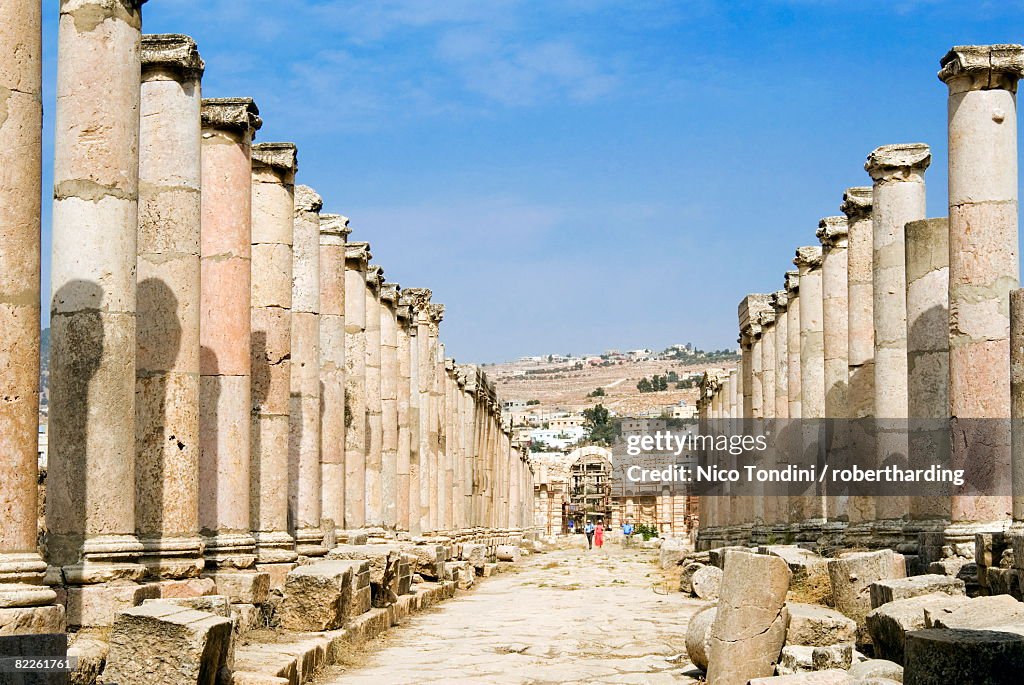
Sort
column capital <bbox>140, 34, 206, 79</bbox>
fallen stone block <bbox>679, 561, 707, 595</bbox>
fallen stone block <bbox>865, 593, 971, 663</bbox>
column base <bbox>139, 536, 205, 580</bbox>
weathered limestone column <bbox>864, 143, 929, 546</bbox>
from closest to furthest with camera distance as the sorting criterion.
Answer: fallen stone block <bbox>865, 593, 971, 663</bbox> < column base <bbox>139, 536, 205, 580</bbox> < column capital <bbox>140, 34, 206, 79</bbox> < weathered limestone column <bbox>864, 143, 929, 546</bbox> < fallen stone block <bbox>679, 561, 707, 595</bbox>

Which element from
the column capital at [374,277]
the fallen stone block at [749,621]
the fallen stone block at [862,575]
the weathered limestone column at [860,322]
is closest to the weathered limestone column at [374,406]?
the column capital at [374,277]

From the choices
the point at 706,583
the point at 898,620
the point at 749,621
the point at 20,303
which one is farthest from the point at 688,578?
the point at 20,303

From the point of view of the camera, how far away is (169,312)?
13750 millimetres

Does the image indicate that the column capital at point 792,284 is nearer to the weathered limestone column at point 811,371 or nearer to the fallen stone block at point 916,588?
the weathered limestone column at point 811,371

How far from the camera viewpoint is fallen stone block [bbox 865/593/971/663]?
11.2 metres

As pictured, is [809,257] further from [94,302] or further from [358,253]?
[94,302]

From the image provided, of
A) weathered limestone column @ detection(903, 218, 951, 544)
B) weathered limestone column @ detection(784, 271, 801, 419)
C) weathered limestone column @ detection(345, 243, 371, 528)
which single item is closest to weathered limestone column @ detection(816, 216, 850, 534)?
weathered limestone column @ detection(784, 271, 801, 419)

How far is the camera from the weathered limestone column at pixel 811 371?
27.3 meters

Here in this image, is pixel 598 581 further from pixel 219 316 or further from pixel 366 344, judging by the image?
pixel 219 316

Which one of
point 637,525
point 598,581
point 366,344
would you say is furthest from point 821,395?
point 637,525

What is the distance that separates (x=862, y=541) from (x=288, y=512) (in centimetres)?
813

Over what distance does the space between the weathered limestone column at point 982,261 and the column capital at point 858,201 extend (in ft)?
21.0

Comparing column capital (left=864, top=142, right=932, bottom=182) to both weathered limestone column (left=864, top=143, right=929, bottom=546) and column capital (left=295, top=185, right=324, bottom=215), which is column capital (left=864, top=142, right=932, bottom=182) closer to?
weathered limestone column (left=864, top=143, right=929, bottom=546)

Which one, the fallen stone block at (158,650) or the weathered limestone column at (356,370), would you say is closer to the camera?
the fallen stone block at (158,650)
